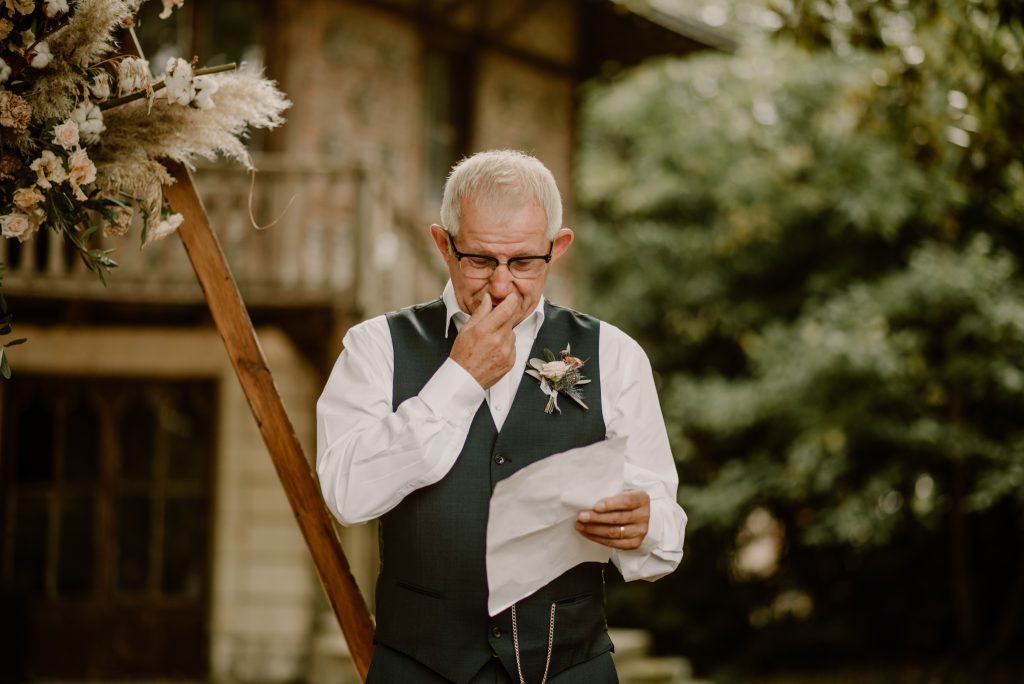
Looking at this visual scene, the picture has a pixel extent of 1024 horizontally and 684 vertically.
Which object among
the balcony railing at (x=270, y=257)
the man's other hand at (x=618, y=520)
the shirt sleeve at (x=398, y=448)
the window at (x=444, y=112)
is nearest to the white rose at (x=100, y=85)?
the shirt sleeve at (x=398, y=448)

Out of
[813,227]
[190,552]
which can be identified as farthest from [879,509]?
[190,552]

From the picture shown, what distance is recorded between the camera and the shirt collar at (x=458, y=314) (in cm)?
230

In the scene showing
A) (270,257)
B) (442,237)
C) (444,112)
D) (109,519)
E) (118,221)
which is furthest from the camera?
(444,112)

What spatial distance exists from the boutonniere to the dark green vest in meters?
0.02

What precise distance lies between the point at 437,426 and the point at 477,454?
0.53ft

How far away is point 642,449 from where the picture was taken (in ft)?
7.43

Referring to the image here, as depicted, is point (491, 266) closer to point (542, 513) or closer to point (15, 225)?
point (542, 513)

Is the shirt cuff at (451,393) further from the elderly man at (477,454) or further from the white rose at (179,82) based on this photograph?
the white rose at (179,82)

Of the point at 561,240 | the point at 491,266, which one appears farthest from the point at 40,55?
the point at 561,240

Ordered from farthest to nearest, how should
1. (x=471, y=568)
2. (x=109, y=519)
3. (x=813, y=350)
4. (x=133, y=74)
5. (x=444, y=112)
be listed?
Result: (x=444, y=112) → (x=813, y=350) → (x=109, y=519) → (x=133, y=74) → (x=471, y=568)

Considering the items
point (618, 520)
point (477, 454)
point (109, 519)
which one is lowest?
point (109, 519)

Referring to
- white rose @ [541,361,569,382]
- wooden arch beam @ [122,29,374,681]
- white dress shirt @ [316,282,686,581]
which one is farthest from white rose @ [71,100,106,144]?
white rose @ [541,361,569,382]

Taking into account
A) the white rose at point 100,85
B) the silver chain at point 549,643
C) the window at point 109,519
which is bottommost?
the window at point 109,519

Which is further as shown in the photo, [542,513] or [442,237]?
[442,237]
